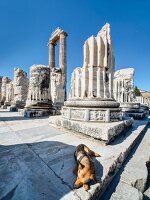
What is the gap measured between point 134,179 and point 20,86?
12.8 meters

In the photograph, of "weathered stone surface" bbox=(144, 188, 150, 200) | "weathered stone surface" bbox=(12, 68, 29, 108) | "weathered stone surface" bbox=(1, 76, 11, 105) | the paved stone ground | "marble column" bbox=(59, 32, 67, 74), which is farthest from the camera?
"weathered stone surface" bbox=(1, 76, 11, 105)

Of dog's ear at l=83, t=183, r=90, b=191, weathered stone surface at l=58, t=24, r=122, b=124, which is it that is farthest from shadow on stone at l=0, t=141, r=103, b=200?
weathered stone surface at l=58, t=24, r=122, b=124

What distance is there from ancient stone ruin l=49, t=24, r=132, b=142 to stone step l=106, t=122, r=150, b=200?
3.49ft

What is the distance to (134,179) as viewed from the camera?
1610 mm

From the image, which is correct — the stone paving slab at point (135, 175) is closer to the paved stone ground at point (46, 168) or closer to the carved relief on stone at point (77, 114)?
the paved stone ground at point (46, 168)

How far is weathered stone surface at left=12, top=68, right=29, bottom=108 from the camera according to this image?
41.5 ft

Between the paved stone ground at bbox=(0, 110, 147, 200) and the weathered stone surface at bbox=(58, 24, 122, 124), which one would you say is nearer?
the paved stone ground at bbox=(0, 110, 147, 200)

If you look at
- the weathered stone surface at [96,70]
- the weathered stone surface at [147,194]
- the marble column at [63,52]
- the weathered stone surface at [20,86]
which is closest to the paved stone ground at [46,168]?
the weathered stone surface at [147,194]

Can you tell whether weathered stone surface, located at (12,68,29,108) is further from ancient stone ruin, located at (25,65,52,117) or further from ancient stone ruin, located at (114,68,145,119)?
ancient stone ruin, located at (114,68,145,119)

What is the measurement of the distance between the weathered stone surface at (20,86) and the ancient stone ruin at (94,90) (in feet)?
31.7

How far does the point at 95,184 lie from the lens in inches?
51.2

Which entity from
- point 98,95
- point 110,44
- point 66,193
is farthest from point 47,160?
point 110,44

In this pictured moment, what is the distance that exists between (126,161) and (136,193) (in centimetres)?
75

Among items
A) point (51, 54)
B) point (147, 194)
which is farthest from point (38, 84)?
point (51, 54)
